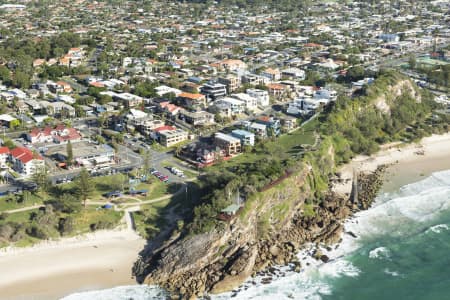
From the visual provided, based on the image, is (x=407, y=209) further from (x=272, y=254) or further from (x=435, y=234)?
(x=272, y=254)

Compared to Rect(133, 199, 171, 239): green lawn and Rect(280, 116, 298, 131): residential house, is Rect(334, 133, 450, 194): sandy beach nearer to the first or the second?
Rect(280, 116, 298, 131): residential house

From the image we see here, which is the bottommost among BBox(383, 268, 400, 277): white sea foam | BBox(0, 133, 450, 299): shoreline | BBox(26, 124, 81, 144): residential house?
BBox(383, 268, 400, 277): white sea foam

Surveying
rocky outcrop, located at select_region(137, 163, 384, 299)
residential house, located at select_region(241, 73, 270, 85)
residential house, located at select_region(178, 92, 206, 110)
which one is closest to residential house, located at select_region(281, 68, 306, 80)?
residential house, located at select_region(241, 73, 270, 85)


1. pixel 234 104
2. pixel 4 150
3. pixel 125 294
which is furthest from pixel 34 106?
pixel 125 294

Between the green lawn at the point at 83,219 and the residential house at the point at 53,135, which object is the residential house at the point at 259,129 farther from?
the green lawn at the point at 83,219

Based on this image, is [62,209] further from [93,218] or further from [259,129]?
[259,129]
